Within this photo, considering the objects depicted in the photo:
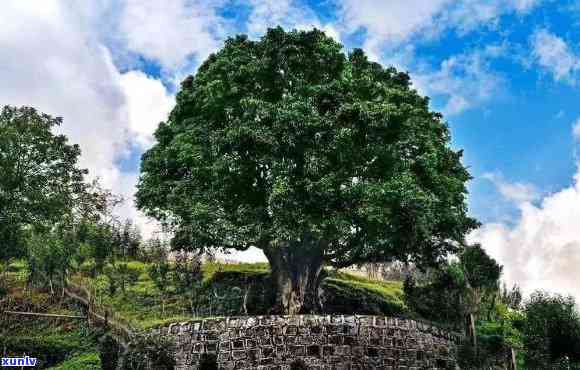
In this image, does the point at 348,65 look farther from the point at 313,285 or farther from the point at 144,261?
the point at 144,261

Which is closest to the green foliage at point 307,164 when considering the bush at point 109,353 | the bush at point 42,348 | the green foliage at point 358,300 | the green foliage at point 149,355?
the green foliage at point 358,300

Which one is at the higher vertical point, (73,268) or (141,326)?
(73,268)

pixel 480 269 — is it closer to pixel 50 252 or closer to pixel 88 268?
pixel 50 252

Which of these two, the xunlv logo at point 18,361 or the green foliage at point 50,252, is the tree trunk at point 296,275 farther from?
the xunlv logo at point 18,361

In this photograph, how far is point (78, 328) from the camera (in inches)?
1160

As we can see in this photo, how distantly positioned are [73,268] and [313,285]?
49.7 ft

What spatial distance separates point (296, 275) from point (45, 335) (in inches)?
526

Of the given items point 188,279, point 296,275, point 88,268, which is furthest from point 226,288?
point 88,268

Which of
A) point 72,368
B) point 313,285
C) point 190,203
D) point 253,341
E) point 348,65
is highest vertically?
point 348,65

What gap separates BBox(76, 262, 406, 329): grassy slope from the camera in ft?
102

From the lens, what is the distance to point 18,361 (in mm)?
25703

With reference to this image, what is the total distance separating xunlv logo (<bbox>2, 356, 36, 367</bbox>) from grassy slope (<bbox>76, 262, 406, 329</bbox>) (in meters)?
4.85

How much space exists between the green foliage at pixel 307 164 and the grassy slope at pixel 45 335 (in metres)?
6.81

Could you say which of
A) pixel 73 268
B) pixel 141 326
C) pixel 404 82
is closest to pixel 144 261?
pixel 73 268
